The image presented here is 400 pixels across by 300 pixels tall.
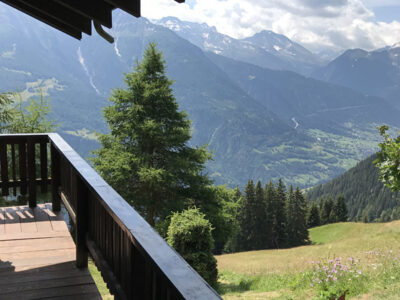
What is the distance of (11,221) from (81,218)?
2296 millimetres

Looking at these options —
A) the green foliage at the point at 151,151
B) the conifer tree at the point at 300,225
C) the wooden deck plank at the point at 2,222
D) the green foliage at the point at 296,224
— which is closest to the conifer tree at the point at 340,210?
the green foliage at the point at 296,224

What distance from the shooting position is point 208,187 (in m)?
20.4

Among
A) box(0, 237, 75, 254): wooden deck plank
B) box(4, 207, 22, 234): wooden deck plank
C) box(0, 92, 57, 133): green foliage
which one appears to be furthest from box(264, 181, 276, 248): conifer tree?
box(0, 237, 75, 254): wooden deck plank

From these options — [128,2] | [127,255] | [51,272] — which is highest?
[128,2]

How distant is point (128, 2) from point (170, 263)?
1.82 meters

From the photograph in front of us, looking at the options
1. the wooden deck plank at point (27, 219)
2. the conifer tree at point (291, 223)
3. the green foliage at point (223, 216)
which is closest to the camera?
the wooden deck plank at point (27, 219)

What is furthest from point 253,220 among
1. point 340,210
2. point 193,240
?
point 193,240

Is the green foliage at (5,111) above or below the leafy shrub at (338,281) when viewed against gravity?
above

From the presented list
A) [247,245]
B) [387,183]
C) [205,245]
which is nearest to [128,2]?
[387,183]

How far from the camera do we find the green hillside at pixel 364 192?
11944cm

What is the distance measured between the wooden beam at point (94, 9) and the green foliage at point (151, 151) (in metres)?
15.7

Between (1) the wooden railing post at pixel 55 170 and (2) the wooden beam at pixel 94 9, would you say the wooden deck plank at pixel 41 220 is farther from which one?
(2) the wooden beam at pixel 94 9

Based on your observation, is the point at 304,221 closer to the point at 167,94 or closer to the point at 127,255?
the point at 167,94

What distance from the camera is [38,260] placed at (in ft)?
13.5
